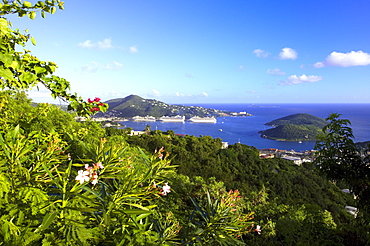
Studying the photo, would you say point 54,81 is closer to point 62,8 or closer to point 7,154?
point 62,8

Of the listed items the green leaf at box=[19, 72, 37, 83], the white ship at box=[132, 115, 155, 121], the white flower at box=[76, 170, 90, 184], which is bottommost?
the white ship at box=[132, 115, 155, 121]

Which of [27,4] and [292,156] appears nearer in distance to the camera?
[27,4]

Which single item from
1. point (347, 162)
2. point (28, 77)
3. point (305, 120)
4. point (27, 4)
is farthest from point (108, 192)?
point (305, 120)

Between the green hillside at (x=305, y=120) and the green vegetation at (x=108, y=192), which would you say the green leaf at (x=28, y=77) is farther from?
the green hillside at (x=305, y=120)

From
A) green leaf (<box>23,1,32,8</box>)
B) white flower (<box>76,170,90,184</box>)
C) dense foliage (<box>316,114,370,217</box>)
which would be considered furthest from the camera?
dense foliage (<box>316,114,370,217</box>)

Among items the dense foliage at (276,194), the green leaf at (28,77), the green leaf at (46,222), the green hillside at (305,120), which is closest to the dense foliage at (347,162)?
the dense foliage at (276,194)

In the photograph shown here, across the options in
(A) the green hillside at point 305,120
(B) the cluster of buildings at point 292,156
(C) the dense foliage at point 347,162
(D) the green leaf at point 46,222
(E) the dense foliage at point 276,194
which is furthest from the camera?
(A) the green hillside at point 305,120

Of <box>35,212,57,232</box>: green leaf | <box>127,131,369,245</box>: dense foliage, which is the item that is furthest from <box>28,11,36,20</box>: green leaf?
<box>127,131,369,245</box>: dense foliage

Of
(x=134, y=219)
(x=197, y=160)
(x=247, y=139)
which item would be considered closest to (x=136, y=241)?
(x=134, y=219)

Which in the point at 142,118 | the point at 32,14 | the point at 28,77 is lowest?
the point at 142,118

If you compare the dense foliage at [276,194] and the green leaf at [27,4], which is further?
the dense foliage at [276,194]

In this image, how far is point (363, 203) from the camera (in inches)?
78.5

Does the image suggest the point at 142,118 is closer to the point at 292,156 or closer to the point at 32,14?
the point at 292,156

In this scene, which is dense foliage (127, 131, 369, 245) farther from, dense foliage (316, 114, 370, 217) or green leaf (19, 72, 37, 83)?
green leaf (19, 72, 37, 83)
